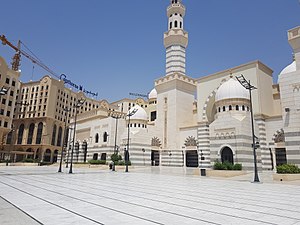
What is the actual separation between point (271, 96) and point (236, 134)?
34.1ft

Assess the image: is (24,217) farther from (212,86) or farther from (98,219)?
(212,86)

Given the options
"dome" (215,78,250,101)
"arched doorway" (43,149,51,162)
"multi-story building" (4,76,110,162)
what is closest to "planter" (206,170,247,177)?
"dome" (215,78,250,101)

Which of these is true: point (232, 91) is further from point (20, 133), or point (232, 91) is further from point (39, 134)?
point (20, 133)

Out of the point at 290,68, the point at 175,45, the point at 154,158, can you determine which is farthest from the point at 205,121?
the point at 175,45

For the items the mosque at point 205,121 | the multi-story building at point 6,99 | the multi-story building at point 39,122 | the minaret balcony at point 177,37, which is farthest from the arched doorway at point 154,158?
the multi-story building at point 39,122

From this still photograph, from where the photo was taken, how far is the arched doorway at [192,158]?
115ft

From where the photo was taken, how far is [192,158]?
116ft

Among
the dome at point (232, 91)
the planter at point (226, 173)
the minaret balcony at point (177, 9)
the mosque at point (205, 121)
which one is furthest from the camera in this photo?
the minaret balcony at point (177, 9)

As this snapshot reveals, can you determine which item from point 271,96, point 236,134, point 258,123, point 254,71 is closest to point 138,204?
point 236,134

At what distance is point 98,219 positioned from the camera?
17.1 feet

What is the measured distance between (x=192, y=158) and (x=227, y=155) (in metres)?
11.6

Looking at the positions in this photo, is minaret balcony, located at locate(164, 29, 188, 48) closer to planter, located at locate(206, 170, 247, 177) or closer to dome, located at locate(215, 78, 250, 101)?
dome, located at locate(215, 78, 250, 101)

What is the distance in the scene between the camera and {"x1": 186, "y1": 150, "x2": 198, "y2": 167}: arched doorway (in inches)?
1378

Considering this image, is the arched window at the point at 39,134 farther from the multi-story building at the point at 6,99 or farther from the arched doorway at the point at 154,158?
the arched doorway at the point at 154,158
